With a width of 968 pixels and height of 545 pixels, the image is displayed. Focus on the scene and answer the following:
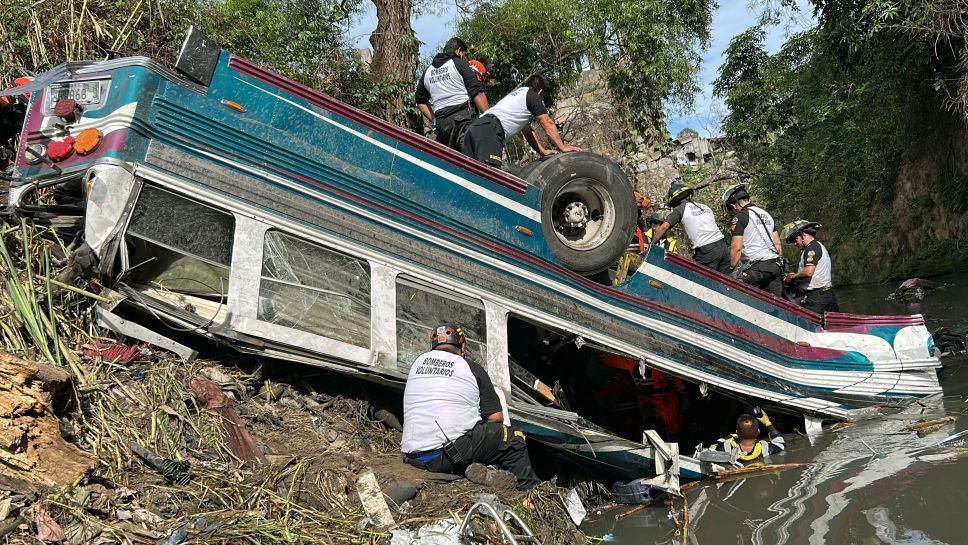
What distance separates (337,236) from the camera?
4844mm

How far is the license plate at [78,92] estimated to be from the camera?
4.50 metres

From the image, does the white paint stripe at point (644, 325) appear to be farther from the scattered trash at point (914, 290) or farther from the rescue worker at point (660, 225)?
the scattered trash at point (914, 290)

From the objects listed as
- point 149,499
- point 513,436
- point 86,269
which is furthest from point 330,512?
point 86,269

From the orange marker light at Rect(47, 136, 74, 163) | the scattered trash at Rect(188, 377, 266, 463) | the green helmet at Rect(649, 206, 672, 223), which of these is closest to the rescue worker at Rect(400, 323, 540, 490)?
the scattered trash at Rect(188, 377, 266, 463)

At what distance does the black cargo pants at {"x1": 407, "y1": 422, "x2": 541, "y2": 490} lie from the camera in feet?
16.2

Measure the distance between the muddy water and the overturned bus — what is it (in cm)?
50

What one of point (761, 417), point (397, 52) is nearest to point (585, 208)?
point (761, 417)

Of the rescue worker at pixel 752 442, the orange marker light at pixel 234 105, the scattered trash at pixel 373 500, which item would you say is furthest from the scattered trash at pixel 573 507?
the orange marker light at pixel 234 105

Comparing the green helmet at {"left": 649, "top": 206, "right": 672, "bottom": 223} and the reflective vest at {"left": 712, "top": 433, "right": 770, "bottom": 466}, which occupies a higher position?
the green helmet at {"left": 649, "top": 206, "right": 672, "bottom": 223}

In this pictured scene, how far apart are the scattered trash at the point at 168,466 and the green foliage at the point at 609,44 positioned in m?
11.0

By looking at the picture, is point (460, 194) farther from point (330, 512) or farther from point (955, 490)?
point (955, 490)

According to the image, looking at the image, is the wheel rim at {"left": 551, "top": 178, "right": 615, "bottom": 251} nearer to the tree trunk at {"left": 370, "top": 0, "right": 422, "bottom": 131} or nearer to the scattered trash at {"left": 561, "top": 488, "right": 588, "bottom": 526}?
the scattered trash at {"left": 561, "top": 488, "right": 588, "bottom": 526}

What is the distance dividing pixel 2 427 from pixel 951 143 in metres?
16.2

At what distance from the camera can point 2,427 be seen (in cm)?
378
